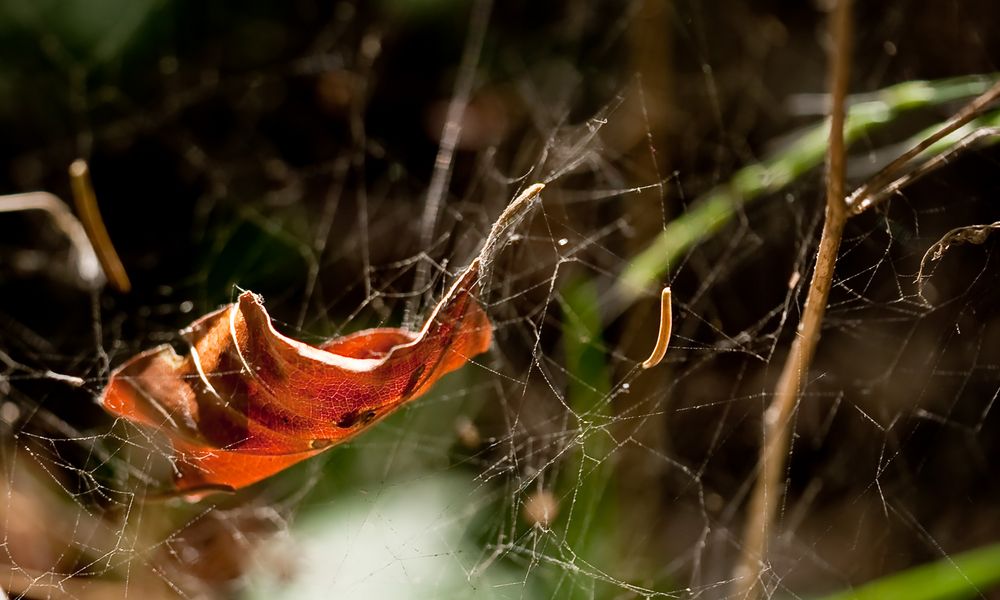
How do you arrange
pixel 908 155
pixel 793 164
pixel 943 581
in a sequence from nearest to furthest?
1. pixel 908 155
2. pixel 943 581
3. pixel 793 164

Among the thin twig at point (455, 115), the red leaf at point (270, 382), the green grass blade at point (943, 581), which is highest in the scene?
the red leaf at point (270, 382)

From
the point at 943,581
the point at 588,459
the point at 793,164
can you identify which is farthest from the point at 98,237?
the point at 943,581

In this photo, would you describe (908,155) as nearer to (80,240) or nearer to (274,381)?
(274,381)

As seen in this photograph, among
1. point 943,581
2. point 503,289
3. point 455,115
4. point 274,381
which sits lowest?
point 943,581

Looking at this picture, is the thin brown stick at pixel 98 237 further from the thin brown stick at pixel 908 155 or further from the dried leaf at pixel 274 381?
the thin brown stick at pixel 908 155

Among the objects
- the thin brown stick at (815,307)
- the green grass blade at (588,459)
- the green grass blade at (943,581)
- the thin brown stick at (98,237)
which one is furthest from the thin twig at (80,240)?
the green grass blade at (943,581)

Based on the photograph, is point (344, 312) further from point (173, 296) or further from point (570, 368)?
point (570, 368)

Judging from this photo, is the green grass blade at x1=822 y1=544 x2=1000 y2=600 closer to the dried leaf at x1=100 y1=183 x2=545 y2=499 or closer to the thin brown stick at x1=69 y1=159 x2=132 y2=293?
the dried leaf at x1=100 y1=183 x2=545 y2=499

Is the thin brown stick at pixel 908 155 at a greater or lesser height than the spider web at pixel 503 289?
greater
